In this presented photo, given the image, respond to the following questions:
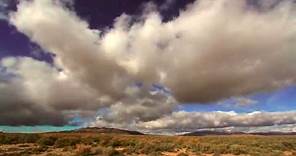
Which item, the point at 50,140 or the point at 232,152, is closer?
the point at 232,152

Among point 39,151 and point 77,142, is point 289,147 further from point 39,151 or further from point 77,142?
point 39,151

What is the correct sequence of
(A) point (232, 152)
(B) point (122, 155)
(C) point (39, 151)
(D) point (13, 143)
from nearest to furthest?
(B) point (122, 155) < (C) point (39, 151) < (A) point (232, 152) < (D) point (13, 143)

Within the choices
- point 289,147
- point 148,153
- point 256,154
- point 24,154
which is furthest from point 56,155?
point 289,147

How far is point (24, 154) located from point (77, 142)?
19.2m

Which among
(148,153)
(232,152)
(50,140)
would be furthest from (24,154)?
(232,152)

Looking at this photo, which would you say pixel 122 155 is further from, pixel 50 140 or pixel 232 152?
pixel 50 140

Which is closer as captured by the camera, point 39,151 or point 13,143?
point 39,151

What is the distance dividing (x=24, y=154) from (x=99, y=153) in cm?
719

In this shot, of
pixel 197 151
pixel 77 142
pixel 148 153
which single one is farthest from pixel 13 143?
pixel 197 151

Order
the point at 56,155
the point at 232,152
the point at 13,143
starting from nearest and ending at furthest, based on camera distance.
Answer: the point at 56,155
the point at 232,152
the point at 13,143

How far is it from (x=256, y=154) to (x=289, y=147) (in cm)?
1705

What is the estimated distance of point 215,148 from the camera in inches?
1821

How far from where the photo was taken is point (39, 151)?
3997 centimetres

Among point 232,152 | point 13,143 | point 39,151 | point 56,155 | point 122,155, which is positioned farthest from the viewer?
point 13,143
